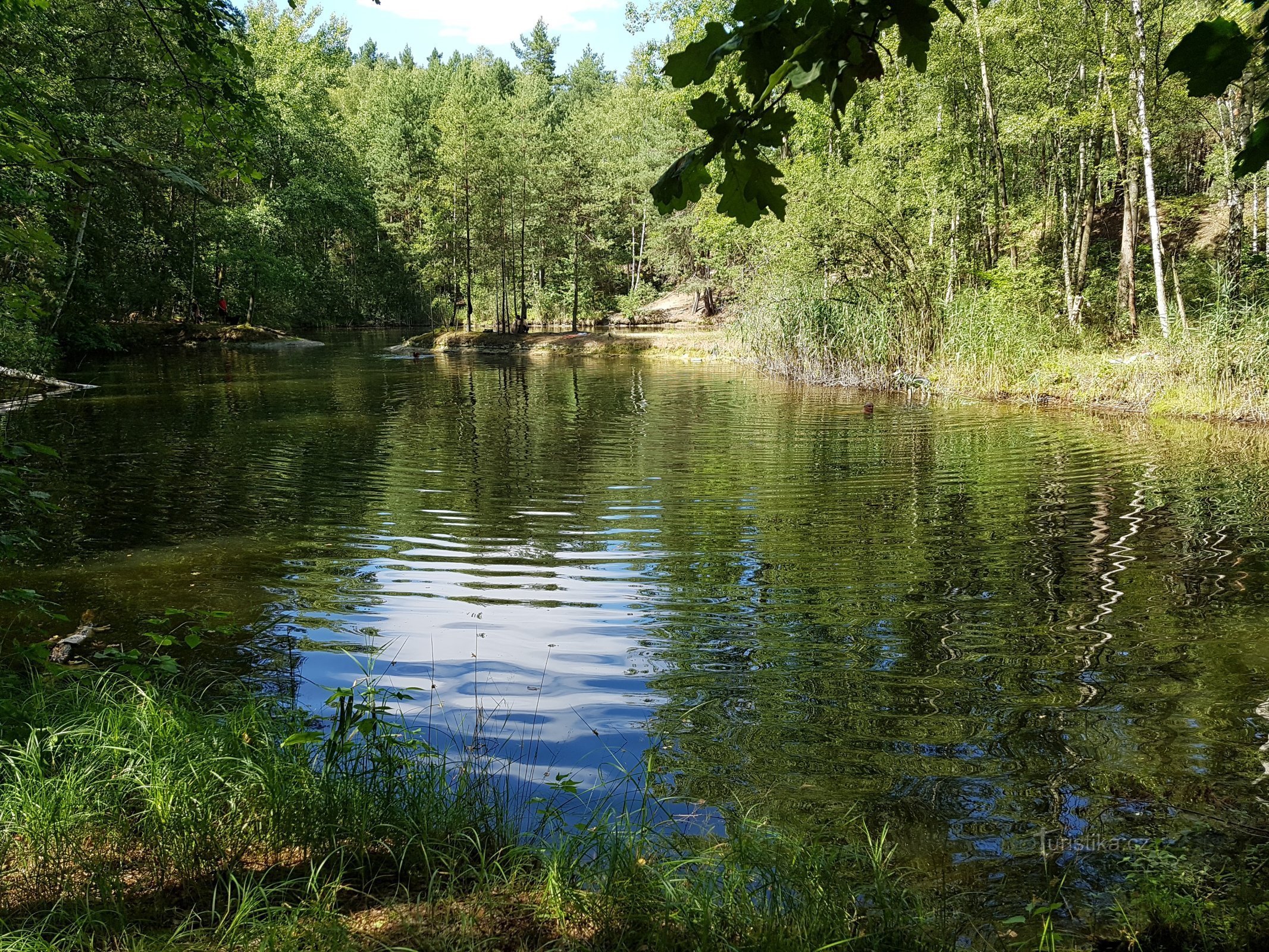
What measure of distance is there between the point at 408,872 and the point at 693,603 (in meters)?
3.66

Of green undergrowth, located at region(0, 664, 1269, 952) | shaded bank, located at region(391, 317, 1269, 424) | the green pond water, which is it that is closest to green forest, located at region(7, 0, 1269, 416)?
shaded bank, located at region(391, 317, 1269, 424)

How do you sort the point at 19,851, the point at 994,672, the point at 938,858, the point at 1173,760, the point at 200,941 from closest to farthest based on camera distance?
1. the point at 200,941
2. the point at 19,851
3. the point at 938,858
4. the point at 1173,760
5. the point at 994,672

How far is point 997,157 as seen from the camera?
2177cm

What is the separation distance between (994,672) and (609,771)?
243 centimetres

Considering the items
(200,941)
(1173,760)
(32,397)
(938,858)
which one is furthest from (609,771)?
(32,397)

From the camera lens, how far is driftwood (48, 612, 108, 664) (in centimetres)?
471

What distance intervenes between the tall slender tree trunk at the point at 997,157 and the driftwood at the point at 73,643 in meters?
20.0

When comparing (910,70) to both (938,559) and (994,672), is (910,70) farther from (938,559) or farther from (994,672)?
(994,672)

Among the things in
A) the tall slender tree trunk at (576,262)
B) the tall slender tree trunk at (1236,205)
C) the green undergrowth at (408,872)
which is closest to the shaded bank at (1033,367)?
the tall slender tree trunk at (1236,205)

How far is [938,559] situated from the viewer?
7.20 meters

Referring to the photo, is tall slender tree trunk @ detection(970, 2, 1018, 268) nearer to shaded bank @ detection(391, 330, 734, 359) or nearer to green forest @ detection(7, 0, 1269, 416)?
green forest @ detection(7, 0, 1269, 416)

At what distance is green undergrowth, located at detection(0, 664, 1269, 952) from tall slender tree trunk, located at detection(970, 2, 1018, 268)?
1988 centimetres

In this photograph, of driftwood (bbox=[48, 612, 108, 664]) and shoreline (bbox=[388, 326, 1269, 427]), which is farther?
shoreline (bbox=[388, 326, 1269, 427])

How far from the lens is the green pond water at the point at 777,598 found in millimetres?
3678
